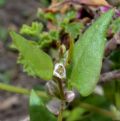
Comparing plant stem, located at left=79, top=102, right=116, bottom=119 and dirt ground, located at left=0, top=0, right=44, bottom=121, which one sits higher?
plant stem, located at left=79, top=102, right=116, bottom=119

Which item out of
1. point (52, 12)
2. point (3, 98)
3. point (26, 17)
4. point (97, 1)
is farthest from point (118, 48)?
point (26, 17)

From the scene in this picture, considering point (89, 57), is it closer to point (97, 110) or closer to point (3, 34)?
point (97, 110)

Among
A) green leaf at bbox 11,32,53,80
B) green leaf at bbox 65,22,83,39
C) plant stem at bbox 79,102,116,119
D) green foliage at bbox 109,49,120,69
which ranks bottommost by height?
plant stem at bbox 79,102,116,119

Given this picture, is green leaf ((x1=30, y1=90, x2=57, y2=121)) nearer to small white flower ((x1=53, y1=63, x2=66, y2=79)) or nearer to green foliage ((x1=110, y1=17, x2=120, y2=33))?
small white flower ((x1=53, y1=63, x2=66, y2=79))

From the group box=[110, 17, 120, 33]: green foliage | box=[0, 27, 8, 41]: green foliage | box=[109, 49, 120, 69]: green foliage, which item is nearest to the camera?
box=[110, 17, 120, 33]: green foliage

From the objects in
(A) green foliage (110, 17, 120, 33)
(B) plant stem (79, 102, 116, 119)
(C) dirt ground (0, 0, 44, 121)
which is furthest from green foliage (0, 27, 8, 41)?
(A) green foliage (110, 17, 120, 33)

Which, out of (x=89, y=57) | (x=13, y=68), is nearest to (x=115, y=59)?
(x=89, y=57)

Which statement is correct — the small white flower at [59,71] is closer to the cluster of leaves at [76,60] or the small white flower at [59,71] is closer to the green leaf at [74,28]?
the cluster of leaves at [76,60]

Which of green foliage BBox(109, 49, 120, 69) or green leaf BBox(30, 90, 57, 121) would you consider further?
green foliage BBox(109, 49, 120, 69)
